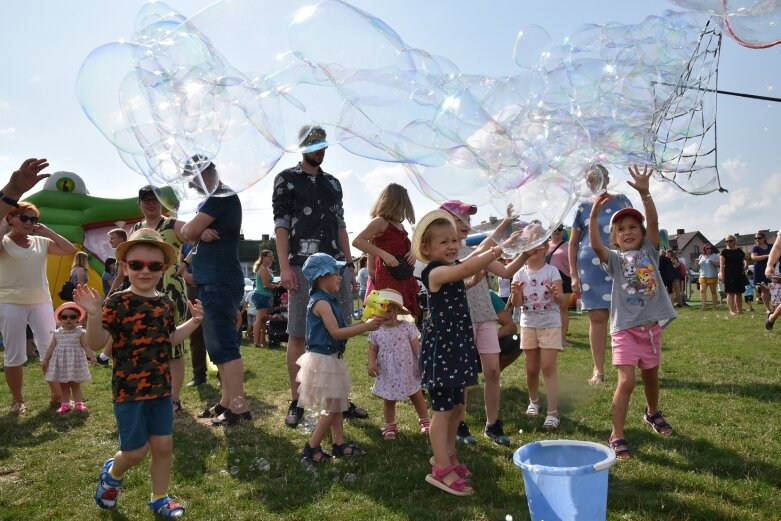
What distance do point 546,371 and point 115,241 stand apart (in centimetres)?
595

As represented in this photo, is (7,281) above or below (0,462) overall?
above

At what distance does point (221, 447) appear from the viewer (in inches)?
163

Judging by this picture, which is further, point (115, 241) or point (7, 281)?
point (115, 241)

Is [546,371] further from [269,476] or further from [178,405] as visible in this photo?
[178,405]

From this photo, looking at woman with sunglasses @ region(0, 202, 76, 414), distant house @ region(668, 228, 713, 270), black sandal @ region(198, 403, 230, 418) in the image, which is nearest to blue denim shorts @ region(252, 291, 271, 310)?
woman with sunglasses @ region(0, 202, 76, 414)

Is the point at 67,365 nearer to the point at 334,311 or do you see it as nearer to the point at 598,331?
the point at 334,311

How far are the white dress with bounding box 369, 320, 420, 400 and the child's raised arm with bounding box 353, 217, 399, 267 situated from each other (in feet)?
1.88

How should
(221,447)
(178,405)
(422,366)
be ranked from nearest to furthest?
(422,366) < (221,447) < (178,405)

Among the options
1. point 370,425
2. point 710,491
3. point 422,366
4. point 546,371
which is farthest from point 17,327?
point 710,491

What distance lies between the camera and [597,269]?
218 inches

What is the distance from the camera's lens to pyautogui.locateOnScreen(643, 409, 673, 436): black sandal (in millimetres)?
4039

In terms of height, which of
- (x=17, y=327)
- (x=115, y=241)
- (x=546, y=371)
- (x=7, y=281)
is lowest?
(x=546, y=371)

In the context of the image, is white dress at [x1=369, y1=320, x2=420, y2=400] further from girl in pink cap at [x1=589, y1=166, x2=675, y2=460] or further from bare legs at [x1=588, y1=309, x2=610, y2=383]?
bare legs at [x1=588, y1=309, x2=610, y2=383]

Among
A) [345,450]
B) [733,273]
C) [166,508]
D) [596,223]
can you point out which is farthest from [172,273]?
[733,273]
